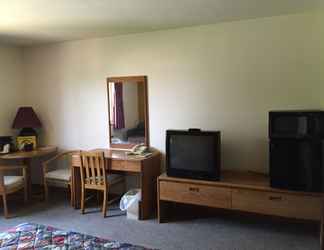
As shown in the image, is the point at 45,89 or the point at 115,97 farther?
the point at 45,89

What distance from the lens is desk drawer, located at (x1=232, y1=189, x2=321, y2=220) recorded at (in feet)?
9.14

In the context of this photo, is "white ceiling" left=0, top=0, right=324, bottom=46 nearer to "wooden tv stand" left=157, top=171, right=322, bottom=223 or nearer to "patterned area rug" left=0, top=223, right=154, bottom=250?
"wooden tv stand" left=157, top=171, right=322, bottom=223

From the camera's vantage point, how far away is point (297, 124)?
2.80m

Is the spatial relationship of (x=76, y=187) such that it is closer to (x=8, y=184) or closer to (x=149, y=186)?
(x=8, y=184)

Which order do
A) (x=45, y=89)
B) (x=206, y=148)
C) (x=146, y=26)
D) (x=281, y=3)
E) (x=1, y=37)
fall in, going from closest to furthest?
(x=281, y=3) → (x=206, y=148) → (x=146, y=26) → (x=1, y=37) → (x=45, y=89)

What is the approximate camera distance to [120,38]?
4070 mm

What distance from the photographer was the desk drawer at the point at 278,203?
2787mm

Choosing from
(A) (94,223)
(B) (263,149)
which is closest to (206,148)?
(B) (263,149)

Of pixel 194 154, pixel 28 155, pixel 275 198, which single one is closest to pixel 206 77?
pixel 194 154

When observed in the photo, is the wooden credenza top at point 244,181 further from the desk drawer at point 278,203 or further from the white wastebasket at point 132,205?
the white wastebasket at point 132,205

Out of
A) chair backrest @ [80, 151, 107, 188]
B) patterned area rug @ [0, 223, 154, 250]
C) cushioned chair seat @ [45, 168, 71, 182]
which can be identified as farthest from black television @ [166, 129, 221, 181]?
patterned area rug @ [0, 223, 154, 250]

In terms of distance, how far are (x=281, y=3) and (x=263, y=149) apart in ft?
5.12

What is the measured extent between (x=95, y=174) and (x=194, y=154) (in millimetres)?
1307

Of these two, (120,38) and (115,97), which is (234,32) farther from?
(115,97)
